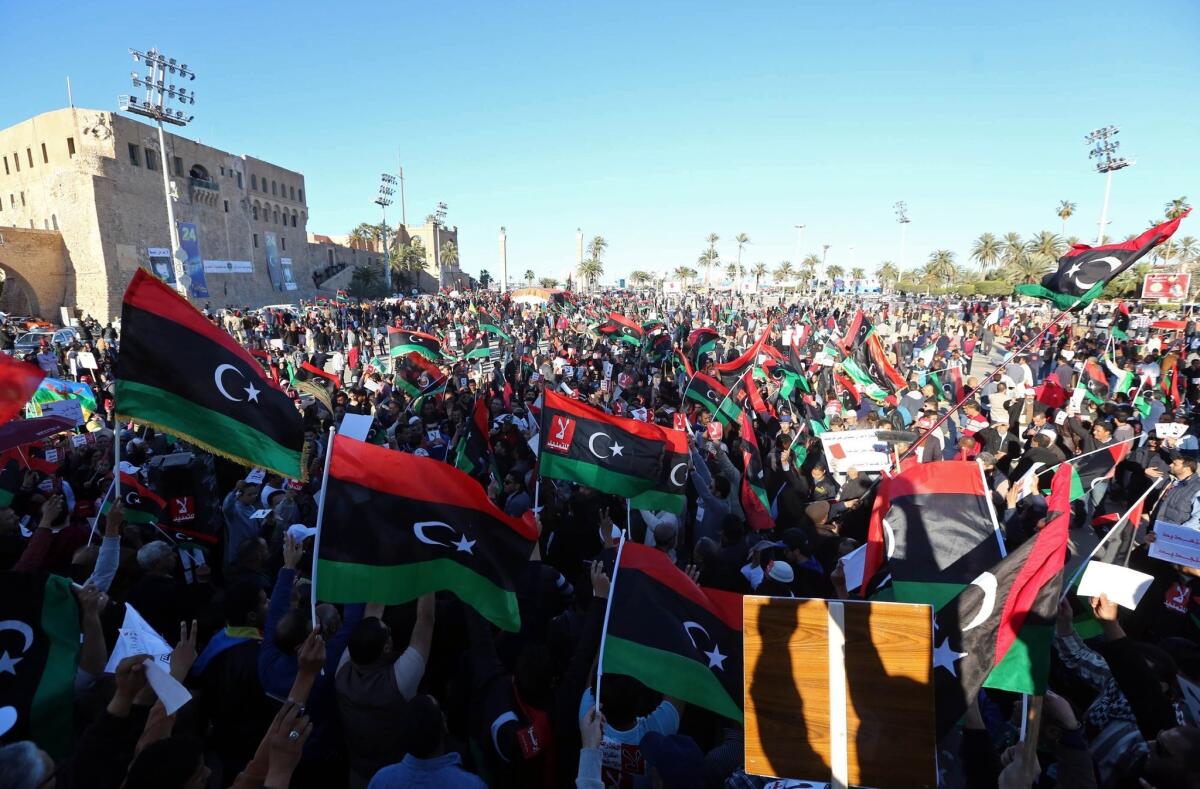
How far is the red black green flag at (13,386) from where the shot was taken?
3.92 metres

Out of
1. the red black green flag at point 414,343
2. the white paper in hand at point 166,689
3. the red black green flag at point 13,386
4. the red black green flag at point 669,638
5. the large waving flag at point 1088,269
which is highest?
the large waving flag at point 1088,269

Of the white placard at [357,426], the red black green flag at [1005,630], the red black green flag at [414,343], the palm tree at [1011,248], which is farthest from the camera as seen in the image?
the palm tree at [1011,248]

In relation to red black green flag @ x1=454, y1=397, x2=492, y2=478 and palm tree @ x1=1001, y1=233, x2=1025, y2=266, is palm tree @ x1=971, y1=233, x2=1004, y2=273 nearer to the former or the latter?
palm tree @ x1=1001, y1=233, x2=1025, y2=266

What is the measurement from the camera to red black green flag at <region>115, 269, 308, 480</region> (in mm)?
4031

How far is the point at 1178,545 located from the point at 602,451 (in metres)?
4.48

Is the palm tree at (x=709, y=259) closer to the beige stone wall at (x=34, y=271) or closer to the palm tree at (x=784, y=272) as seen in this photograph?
the palm tree at (x=784, y=272)

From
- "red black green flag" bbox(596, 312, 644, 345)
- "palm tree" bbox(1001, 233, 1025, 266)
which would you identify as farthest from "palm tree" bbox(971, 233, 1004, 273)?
"red black green flag" bbox(596, 312, 644, 345)

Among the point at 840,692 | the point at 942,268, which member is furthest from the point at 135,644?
the point at 942,268

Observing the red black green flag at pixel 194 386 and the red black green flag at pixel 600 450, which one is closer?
the red black green flag at pixel 194 386

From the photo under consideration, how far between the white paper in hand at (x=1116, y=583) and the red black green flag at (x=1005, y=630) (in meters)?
0.84

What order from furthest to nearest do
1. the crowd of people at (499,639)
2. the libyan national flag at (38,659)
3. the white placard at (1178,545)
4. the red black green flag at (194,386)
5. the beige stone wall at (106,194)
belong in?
the beige stone wall at (106,194), the red black green flag at (194,386), the white placard at (1178,545), the libyan national flag at (38,659), the crowd of people at (499,639)

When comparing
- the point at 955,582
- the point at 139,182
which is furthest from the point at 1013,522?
the point at 139,182

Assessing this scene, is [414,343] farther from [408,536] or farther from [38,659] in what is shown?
[38,659]

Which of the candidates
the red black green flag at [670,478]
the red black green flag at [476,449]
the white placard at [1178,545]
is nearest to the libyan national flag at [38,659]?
the red black green flag at [670,478]
